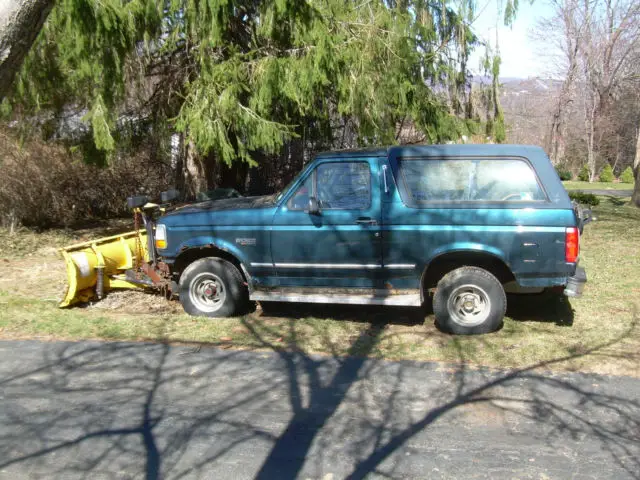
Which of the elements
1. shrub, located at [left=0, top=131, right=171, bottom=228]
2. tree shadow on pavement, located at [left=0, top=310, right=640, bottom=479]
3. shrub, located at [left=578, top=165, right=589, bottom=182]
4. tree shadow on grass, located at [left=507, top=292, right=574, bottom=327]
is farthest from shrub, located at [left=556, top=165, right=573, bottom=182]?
tree shadow on pavement, located at [left=0, top=310, right=640, bottom=479]

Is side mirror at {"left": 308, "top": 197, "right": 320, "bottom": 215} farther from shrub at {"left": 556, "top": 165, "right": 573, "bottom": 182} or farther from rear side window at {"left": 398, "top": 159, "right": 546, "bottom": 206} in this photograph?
shrub at {"left": 556, "top": 165, "right": 573, "bottom": 182}

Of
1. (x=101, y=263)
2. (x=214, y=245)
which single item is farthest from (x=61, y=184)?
(x=214, y=245)

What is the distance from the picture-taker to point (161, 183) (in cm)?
1731

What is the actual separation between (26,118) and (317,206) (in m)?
7.59

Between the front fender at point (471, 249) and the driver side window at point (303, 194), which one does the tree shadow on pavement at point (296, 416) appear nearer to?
the front fender at point (471, 249)

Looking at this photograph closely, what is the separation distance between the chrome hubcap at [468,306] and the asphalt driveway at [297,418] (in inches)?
38.1

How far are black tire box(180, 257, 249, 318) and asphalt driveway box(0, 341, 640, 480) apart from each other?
3.83ft

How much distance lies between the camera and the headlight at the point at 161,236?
23.4 feet

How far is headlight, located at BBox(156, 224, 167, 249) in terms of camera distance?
7.14 meters

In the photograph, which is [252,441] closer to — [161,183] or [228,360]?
[228,360]

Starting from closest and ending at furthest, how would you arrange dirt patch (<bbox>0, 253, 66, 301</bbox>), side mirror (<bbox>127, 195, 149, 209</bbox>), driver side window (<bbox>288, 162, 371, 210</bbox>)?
driver side window (<bbox>288, 162, 371, 210</bbox>), side mirror (<bbox>127, 195, 149, 209</bbox>), dirt patch (<bbox>0, 253, 66, 301</bbox>)

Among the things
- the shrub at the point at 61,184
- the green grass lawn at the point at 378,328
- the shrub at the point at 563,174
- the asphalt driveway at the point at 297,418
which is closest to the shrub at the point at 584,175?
the shrub at the point at 563,174

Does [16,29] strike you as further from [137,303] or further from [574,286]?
[574,286]

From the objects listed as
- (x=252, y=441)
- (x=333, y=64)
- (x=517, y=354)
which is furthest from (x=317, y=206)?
(x=333, y=64)
